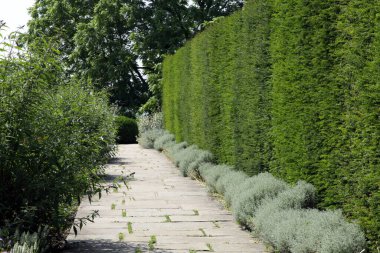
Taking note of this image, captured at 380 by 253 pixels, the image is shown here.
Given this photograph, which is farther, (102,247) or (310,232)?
(102,247)

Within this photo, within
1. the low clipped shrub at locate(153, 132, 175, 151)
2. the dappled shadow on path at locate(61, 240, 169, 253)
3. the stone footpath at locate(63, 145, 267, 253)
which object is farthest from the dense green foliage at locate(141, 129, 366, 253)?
the low clipped shrub at locate(153, 132, 175, 151)

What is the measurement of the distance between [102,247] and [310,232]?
2.40 metres

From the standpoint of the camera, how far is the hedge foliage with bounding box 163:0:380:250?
552 centimetres

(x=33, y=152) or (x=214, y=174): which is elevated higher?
(x=33, y=152)

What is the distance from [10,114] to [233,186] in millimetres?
4152

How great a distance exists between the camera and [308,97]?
7.04m

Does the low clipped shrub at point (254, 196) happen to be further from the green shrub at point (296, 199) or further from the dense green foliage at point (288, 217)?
the green shrub at point (296, 199)

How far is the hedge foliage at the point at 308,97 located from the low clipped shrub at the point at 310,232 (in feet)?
0.61

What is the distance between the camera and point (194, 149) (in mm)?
15195

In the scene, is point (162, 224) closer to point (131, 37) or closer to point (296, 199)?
point (296, 199)

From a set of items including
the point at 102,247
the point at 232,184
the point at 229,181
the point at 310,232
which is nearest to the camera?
the point at 310,232

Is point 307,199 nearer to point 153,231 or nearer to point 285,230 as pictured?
point 285,230

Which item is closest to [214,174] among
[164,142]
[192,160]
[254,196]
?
[192,160]

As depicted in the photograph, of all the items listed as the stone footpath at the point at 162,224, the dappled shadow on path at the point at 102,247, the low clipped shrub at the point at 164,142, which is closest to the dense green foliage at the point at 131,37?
the low clipped shrub at the point at 164,142
